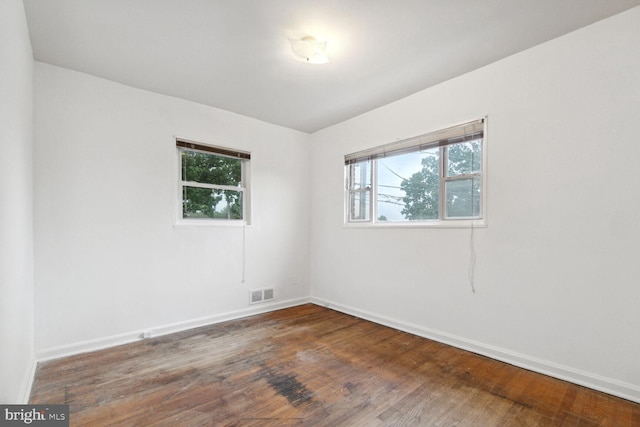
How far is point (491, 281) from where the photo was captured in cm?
271

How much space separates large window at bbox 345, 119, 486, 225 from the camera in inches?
116

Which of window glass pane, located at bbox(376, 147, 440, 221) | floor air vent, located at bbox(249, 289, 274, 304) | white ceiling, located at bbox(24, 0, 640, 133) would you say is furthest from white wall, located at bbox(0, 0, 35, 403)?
window glass pane, located at bbox(376, 147, 440, 221)

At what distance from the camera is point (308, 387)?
221 centimetres

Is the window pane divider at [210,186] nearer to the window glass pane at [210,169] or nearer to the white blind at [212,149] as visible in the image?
the window glass pane at [210,169]

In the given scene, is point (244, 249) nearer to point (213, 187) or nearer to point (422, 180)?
point (213, 187)

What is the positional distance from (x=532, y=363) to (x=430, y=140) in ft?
7.34

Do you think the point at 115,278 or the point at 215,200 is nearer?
the point at 115,278

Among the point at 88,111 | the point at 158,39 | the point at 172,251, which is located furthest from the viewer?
the point at 172,251

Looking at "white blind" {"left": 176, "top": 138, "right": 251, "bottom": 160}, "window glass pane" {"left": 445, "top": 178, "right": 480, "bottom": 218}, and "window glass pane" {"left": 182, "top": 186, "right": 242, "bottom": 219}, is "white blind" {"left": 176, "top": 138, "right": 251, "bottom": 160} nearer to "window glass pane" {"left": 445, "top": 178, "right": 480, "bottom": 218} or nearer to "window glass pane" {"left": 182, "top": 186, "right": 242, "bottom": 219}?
"window glass pane" {"left": 182, "top": 186, "right": 242, "bottom": 219}

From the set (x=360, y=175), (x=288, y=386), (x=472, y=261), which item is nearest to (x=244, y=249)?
(x=360, y=175)

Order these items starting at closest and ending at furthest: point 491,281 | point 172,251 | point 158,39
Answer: point 158,39
point 491,281
point 172,251

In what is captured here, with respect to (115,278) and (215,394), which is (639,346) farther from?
(115,278)

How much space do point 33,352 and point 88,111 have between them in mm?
2217

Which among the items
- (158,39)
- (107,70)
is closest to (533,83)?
(158,39)
